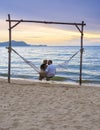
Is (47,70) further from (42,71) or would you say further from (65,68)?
(65,68)

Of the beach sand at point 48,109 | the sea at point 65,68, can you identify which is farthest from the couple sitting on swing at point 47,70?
the beach sand at point 48,109

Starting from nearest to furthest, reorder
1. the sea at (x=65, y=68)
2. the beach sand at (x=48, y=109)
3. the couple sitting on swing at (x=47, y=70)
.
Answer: the beach sand at (x=48, y=109)
the couple sitting on swing at (x=47, y=70)
the sea at (x=65, y=68)

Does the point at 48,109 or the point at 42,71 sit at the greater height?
the point at 42,71

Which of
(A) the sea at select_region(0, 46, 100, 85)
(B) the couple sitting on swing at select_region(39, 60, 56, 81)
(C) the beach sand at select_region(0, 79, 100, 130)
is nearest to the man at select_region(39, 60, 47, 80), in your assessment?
(B) the couple sitting on swing at select_region(39, 60, 56, 81)

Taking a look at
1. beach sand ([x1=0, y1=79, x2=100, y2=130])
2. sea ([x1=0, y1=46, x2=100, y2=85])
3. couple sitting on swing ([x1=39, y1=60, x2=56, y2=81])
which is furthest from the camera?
sea ([x1=0, y1=46, x2=100, y2=85])

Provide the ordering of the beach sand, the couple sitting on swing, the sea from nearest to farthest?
the beach sand → the couple sitting on swing → the sea

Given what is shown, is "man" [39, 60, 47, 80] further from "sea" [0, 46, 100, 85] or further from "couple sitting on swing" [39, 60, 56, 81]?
"sea" [0, 46, 100, 85]

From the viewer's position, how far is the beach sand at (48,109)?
22.2 feet

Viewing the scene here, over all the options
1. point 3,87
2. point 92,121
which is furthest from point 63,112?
point 3,87

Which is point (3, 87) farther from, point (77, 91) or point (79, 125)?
point (79, 125)

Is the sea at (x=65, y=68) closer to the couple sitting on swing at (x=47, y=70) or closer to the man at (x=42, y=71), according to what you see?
the couple sitting on swing at (x=47, y=70)

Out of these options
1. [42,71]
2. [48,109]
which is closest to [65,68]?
[42,71]

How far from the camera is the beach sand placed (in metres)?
6.78

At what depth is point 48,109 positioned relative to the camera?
8133mm
